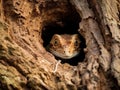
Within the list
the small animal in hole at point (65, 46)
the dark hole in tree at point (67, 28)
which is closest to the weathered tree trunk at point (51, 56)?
the dark hole in tree at point (67, 28)

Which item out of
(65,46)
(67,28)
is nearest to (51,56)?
(65,46)

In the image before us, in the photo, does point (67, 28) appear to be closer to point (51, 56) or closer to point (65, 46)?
point (65, 46)

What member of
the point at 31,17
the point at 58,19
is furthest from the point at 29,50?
the point at 58,19

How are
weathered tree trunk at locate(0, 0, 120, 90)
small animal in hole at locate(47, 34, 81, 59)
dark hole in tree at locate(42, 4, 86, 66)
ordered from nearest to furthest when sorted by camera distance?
weathered tree trunk at locate(0, 0, 120, 90)
small animal in hole at locate(47, 34, 81, 59)
dark hole in tree at locate(42, 4, 86, 66)

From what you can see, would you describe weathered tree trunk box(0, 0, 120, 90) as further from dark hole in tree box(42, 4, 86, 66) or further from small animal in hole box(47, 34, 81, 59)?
small animal in hole box(47, 34, 81, 59)

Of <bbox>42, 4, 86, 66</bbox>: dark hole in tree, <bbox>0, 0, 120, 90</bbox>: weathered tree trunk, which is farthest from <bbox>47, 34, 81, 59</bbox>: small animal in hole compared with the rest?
<bbox>0, 0, 120, 90</bbox>: weathered tree trunk
